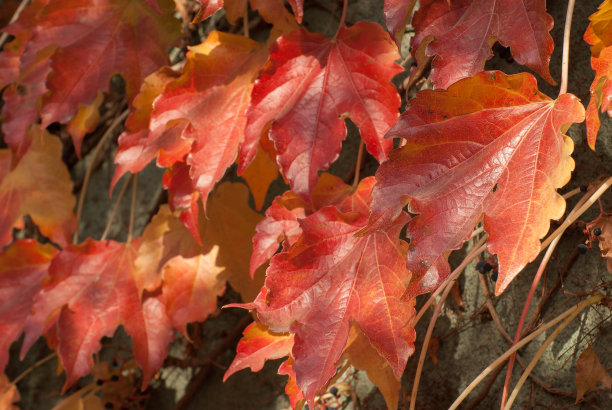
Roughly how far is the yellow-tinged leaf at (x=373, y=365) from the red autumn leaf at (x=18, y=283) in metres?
0.71

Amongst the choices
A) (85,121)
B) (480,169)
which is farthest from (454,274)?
(85,121)

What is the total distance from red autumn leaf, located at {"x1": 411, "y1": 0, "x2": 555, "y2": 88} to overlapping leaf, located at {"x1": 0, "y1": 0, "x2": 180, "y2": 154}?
0.52 metres

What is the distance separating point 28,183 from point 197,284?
1.75ft

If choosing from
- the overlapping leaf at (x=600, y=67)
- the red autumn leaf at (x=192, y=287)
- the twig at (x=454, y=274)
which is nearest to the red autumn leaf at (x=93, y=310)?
the red autumn leaf at (x=192, y=287)

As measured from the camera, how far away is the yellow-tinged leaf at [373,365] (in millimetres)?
813

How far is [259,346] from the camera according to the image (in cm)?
85

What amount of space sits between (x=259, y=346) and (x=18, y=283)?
0.63 meters

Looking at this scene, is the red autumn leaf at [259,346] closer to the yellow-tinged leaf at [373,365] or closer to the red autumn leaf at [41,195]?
the yellow-tinged leaf at [373,365]

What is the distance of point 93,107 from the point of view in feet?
4.12

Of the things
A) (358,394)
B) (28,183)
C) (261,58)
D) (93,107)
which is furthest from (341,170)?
(28,183)

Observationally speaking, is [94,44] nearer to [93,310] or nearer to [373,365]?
[93,310]

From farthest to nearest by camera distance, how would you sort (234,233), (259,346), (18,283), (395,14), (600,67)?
(18,283)
(234,233)
(259,346)
(395,14)
(600,67)

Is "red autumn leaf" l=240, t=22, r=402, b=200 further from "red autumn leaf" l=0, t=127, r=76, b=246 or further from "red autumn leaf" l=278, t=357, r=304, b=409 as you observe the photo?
"red autumn leaf" l=0, t=127, r=76, b=246

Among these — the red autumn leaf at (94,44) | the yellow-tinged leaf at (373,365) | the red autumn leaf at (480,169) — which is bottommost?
the yellow-tinged leaf at (373,365)
